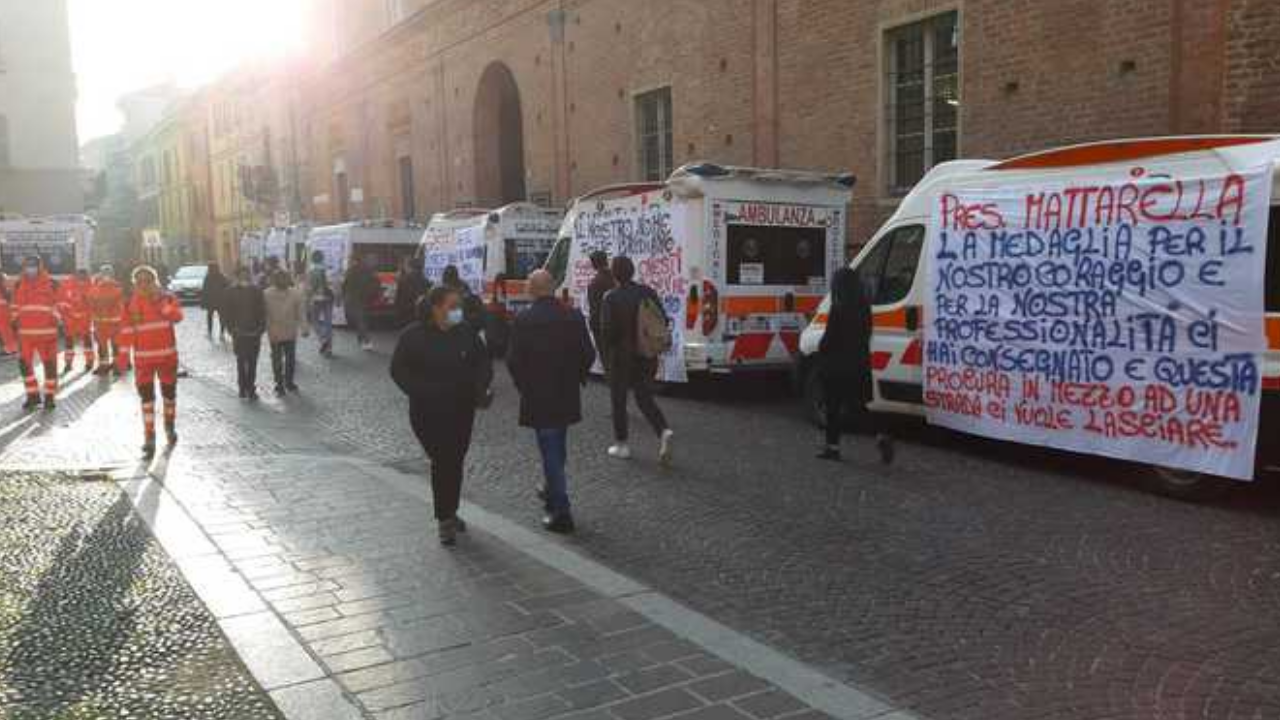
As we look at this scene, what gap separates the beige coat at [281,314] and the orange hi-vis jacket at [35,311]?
7.68 ft

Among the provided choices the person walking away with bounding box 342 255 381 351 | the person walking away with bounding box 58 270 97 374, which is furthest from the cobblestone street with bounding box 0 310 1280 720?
the person walking away with bounding box 342 255 381 351

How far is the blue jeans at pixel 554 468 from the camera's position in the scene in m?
6.51

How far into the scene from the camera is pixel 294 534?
646 cm

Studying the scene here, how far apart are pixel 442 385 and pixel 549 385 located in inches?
25.8

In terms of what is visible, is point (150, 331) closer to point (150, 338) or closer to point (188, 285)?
point (150, 338)

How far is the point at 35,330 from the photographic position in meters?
12.1

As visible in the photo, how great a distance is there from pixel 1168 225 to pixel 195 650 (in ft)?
20.7

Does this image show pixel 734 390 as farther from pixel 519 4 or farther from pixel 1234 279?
pixel 519 4

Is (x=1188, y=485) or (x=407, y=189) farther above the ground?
(x=407, y=189)

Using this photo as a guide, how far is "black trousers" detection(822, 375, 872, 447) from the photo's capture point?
330 inches

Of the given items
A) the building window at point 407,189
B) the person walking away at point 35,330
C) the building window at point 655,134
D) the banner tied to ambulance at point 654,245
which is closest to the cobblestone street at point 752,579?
the banner tied to ambulance at point 654,245

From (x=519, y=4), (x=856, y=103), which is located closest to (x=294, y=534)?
(x=856, y=103)

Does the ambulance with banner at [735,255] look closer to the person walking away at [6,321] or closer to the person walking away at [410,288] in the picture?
the person walking away at [410,288]

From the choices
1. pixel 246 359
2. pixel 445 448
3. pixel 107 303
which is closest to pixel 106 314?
pixel 107 303
